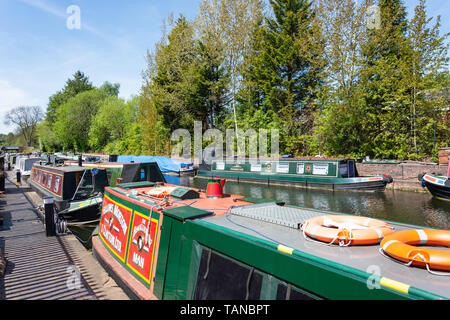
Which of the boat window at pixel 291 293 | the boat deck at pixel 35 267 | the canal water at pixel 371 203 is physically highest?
the boat window at pixel 291 293

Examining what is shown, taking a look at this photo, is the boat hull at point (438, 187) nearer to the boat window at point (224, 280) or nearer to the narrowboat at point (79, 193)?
the boat window at point (224, 280)

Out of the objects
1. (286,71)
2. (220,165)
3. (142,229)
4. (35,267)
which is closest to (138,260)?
(142,229)

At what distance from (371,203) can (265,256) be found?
44.1 ft

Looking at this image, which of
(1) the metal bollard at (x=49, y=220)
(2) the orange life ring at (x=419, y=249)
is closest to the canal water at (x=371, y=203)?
(1) the metal bollard at (x=49, y=220)

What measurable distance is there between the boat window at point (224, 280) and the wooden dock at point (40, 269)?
2.27 m

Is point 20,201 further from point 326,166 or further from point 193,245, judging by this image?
point 326,166

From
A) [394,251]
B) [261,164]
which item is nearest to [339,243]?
[394,251]

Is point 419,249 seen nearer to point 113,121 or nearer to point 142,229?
point 142,229

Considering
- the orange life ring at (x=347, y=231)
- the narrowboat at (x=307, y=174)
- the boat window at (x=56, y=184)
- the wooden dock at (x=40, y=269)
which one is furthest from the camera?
the narrowboat at (x=307, y=174)

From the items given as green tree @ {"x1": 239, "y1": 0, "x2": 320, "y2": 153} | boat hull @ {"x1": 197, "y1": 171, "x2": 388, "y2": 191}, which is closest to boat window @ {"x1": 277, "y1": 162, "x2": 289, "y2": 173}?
boat hull @ {"x1": 197, "y1": 171, "x2": 388, "y2": 191}

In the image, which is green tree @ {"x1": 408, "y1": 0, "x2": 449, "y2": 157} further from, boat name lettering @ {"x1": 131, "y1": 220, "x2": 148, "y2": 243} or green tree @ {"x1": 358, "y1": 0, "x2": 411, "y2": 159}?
boat name lettering @ {"x1": 131, "y1": 220, "x2": 148, "y2": 243}

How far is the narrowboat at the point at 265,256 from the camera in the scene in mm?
1858

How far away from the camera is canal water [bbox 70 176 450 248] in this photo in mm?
10470
